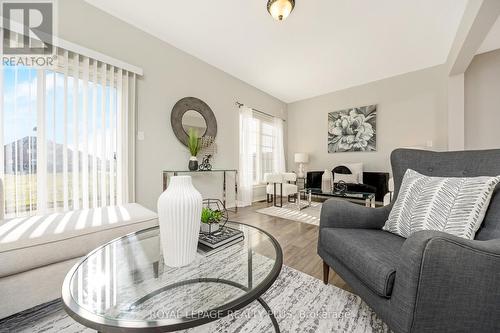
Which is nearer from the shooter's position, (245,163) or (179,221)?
(179,221)

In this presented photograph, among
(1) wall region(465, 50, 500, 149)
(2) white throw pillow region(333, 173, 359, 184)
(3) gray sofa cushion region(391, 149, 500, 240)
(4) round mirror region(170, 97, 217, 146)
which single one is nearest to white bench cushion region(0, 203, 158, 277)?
(4) round mirror region(170, 97, 217, 146)

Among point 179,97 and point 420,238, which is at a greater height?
point 179,97

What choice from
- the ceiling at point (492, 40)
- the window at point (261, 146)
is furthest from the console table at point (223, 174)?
the ceiling at point (492, 40)

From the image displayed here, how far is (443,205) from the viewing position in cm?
98

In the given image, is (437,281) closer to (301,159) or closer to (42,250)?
(42,250)

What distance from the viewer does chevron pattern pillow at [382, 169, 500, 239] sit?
90 centimetres

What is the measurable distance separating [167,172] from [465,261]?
2.83 m

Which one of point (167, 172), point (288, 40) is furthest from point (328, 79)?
Answer: point (167, 172)

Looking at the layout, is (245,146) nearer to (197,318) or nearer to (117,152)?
(117,152)

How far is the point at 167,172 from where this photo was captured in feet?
8.96

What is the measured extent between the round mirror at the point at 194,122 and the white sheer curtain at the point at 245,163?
930 mm

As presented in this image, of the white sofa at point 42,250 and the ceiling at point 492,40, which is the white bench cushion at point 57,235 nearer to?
the white sofa at point 42,250

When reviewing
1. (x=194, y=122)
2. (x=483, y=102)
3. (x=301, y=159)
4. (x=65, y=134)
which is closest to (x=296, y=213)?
(x=301, y=159)

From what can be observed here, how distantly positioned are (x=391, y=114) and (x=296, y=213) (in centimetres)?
280
